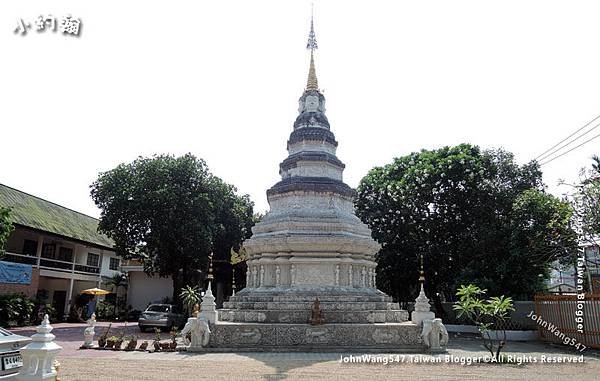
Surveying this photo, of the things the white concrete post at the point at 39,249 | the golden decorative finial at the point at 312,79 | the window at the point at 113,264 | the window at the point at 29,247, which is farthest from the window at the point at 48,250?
the golden decorative finial at the point at 312,79

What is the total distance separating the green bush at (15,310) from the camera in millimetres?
26578

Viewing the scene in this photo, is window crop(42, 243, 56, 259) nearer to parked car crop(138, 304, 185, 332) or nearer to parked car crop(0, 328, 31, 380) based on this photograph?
parked car crop(138, 304, 185, 332)

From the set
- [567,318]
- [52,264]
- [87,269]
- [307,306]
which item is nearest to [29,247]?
[52,264]

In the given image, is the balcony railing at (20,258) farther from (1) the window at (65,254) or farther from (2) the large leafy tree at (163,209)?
(2) the large leafy tree at (163,209)

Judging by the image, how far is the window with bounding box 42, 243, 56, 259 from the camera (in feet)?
115

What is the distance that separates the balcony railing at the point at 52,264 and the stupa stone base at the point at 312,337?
22.2 m

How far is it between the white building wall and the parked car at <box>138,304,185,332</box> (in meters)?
14.0

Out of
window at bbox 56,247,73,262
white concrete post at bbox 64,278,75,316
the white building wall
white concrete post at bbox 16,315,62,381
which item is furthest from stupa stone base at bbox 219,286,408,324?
the white building wall

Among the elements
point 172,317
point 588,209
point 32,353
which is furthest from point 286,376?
point 172,317

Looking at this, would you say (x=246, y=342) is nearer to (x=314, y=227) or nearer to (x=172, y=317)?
(x=314, y=227)

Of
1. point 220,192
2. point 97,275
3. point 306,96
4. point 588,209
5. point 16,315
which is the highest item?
point 306,96

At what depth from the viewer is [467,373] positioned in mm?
11281

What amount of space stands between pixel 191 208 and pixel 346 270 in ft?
42.3

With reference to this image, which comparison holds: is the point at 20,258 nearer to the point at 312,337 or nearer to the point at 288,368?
the point at 312,337
